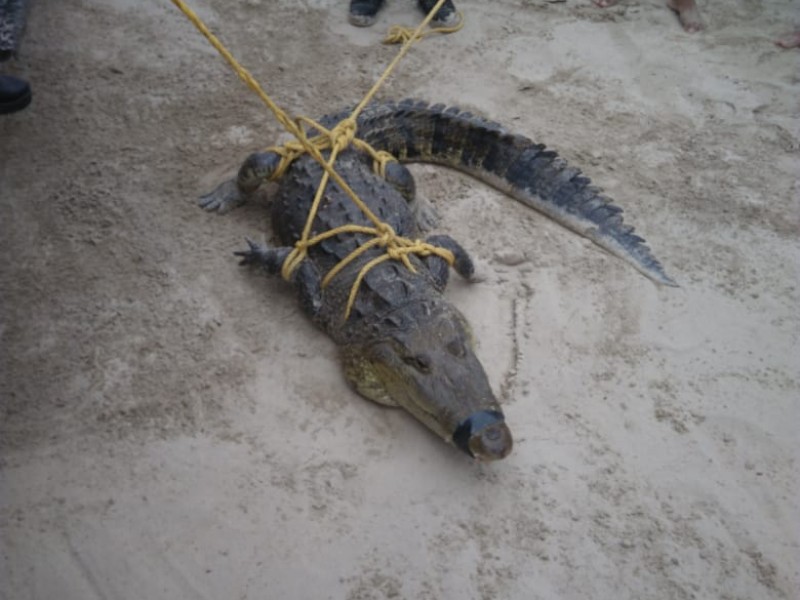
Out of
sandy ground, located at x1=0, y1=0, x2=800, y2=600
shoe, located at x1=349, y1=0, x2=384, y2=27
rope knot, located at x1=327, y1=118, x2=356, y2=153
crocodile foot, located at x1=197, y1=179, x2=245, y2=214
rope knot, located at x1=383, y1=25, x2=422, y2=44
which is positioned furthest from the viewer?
shoe, located at x1=349, y1=0, x2=384, y2=27

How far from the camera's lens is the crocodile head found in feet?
7.77

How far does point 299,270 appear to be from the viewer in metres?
3.03

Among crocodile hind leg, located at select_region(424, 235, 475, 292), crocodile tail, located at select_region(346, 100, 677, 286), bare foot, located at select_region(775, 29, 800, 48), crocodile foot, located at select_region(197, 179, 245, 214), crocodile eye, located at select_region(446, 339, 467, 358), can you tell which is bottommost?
crocodile foot, located at select_region(197, 179, 245, 214)

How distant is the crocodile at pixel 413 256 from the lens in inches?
Answer: 98.3

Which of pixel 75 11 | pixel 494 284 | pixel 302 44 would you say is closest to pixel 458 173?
pixel 494 284

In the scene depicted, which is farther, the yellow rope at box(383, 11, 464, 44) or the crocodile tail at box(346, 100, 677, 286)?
the yellow rope at box(383, 11, 464, 44)

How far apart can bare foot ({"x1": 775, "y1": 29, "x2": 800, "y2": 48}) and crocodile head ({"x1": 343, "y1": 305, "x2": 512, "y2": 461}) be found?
11.7ft

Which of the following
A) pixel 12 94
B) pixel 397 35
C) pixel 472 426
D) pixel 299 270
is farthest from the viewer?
pixel 397 35

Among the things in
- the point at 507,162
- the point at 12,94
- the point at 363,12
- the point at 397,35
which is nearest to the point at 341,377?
the point at 507,162

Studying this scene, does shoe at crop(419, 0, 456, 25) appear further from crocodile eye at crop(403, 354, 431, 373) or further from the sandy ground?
crocodile eye at crop(403, 354, 431, 373)

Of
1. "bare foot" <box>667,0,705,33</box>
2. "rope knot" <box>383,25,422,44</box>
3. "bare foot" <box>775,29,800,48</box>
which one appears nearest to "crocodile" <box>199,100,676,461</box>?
"rope knot" <box>383,25,422,44</box>

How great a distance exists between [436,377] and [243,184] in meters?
1.63

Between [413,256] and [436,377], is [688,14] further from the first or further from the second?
[436,377]

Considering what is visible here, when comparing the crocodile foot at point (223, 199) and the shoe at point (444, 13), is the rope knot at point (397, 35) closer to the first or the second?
the shoe at point (444, 13)
